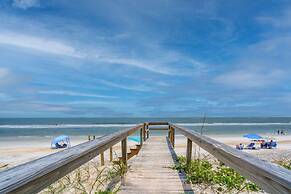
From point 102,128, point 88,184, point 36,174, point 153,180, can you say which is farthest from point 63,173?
point 102,128

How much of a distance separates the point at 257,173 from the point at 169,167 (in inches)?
152

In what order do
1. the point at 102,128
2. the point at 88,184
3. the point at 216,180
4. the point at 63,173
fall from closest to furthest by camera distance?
the point at 63,173
the point at 216,180
the point at 88,184
the point at 102,128

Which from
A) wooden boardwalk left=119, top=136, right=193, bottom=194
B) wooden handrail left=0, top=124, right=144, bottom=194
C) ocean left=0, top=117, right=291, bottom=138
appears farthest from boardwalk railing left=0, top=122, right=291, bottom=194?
ocean left=0, top=117, right=291, bottom=138

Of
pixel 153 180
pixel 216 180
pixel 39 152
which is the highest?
pixel 153 180

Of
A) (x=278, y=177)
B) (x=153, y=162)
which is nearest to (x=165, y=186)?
(x=153, y=162)

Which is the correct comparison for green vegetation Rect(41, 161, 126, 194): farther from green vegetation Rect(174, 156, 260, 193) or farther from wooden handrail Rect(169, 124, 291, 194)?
wooden handrail Rect(169, 124, 291, 194)

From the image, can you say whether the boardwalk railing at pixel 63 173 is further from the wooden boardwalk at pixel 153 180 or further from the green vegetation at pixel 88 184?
the wooden boardwalk at pixel 153 180

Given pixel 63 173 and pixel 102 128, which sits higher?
pixel 63 173

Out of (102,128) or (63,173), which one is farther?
(102,128)

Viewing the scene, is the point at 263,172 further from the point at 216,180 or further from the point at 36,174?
the point at 216,180

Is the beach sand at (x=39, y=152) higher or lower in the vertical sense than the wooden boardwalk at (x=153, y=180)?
lower

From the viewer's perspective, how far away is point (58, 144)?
23.0m

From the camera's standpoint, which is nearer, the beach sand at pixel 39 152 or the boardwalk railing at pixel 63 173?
the boardwalk railing at pixel 63 173

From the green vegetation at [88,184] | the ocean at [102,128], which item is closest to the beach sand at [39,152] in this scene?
the green vegetation at [88,184]
